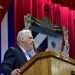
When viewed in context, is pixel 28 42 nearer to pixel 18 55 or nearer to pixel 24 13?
pixel 18 55

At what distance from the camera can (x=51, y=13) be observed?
475cm

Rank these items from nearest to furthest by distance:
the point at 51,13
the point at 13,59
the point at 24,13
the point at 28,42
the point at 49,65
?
the point at 49,65 < the point at 13,59 < the point at 28,42 < the point at 24,13 < the point at 51,13

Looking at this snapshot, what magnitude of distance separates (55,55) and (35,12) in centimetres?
275

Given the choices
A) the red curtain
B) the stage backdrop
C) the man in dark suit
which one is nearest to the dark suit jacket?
the man in dark suit

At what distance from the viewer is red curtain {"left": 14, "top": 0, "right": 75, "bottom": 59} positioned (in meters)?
4.28

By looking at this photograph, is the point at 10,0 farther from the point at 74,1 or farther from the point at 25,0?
the point at 74,1

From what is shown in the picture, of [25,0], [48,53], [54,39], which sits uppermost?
[25,0]

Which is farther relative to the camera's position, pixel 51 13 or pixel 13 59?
pixel 51 13

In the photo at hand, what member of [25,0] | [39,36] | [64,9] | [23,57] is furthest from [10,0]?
[23,57]

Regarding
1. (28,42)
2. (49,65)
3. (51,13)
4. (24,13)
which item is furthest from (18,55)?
(51,13)

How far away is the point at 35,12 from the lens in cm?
451

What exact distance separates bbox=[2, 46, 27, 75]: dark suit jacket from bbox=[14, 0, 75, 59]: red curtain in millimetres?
1801

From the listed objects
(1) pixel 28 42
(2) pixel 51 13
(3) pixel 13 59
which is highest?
(2) pixel 51 13

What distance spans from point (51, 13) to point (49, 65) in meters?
3.03
